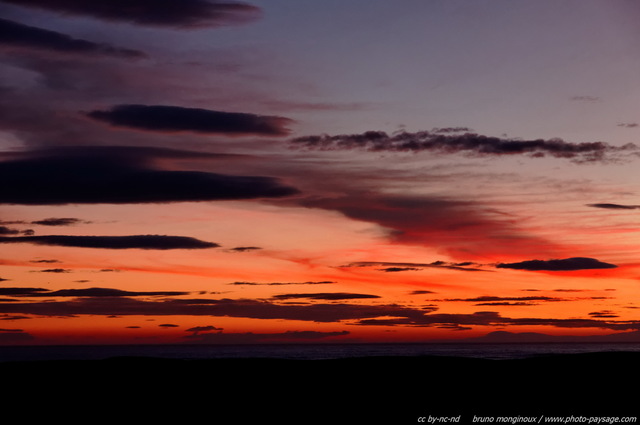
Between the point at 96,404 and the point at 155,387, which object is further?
the point at 155,387

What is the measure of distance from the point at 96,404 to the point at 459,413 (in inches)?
475

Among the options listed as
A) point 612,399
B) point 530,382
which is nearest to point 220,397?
A: point 530,382

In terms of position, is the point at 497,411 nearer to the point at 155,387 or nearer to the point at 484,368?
the point at 484,368

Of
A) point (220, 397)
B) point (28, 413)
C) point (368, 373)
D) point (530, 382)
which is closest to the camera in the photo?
point (28, 413)

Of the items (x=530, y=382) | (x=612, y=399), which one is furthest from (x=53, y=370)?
(x=612, y=399)

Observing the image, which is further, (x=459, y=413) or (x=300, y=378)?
(x=300, y=378)

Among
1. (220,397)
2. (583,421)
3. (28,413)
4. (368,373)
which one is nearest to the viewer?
(583,421)

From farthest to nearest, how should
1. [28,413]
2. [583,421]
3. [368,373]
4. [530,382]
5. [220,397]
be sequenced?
[368,373] < [530,382] < [220,397] < [28,413] < [583,421]

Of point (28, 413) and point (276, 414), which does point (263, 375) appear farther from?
point (28, 413)

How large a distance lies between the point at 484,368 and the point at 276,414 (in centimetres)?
1121

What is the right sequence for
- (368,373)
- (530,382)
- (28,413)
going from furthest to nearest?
(368,373), (530,382), (28,413)

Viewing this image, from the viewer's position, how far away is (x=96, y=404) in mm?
25188

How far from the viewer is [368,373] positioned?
30641 millimetres

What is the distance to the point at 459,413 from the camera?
23656mm
